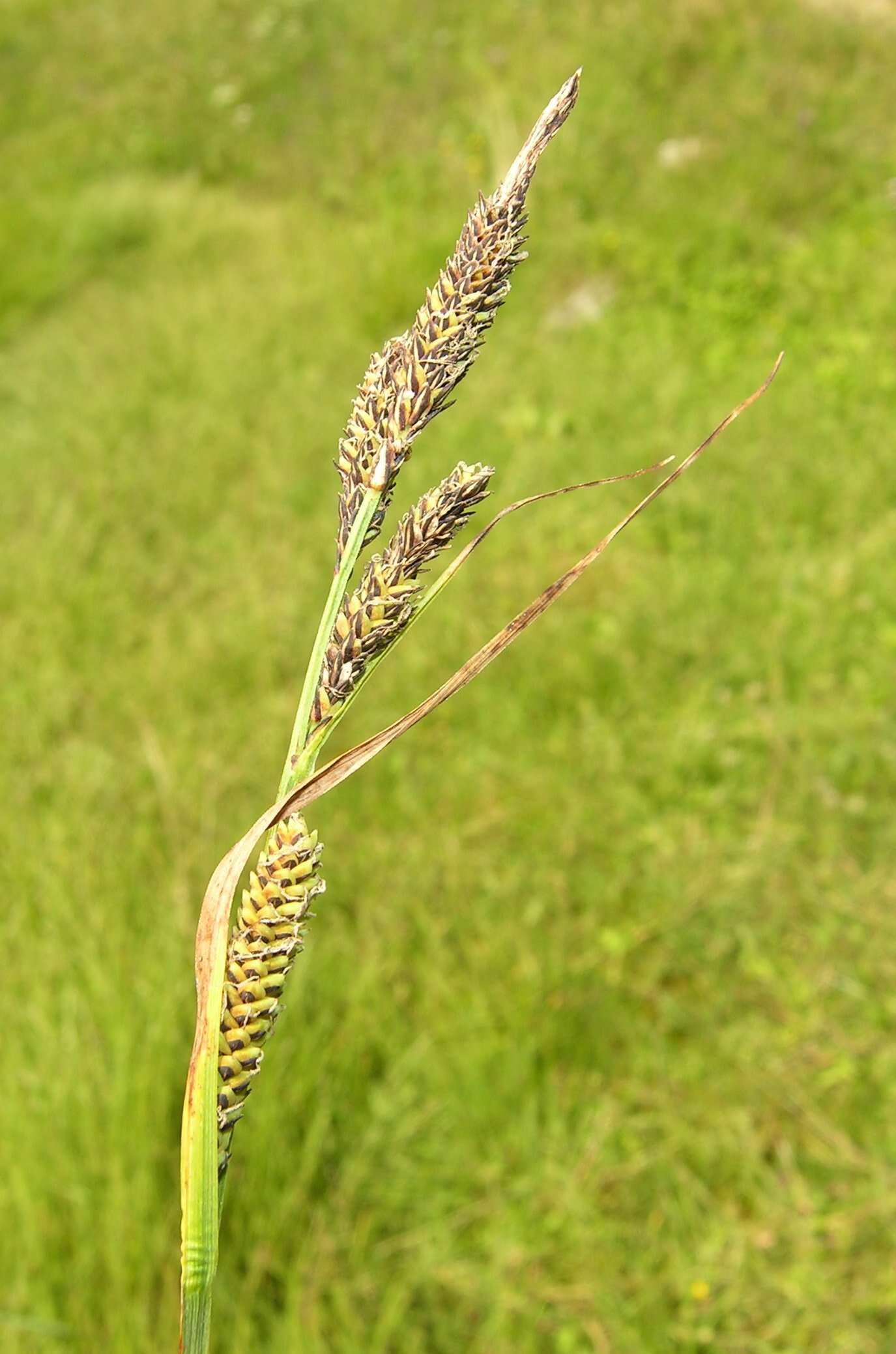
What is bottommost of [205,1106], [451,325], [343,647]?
[205,1106]

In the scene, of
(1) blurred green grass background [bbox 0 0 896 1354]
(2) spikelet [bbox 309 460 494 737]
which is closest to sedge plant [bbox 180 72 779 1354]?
(2) spikelet [bbox 309 460 494 737]

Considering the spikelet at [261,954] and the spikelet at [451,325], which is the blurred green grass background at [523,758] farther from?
the spikelet at [451,325]

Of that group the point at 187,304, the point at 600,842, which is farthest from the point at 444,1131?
the point at 187,304

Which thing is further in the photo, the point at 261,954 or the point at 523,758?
the point at 523,758

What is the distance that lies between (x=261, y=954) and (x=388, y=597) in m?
0.14

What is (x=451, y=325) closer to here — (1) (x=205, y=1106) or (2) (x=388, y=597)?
(2) (x=388, y=597)

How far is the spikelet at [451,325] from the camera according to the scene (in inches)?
16.7

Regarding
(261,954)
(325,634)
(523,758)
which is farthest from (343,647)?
(523,758)

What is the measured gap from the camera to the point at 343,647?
43 centimetres

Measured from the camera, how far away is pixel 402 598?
16.8 inches

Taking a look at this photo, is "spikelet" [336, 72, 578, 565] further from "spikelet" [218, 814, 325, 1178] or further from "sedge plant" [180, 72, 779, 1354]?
"spikelet" [218, 814, 325, 1178]

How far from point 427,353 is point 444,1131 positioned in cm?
214

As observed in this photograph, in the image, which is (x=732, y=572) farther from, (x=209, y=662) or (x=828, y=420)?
(x=209, y=662)

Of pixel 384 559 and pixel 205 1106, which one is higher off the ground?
pixel 384 559
